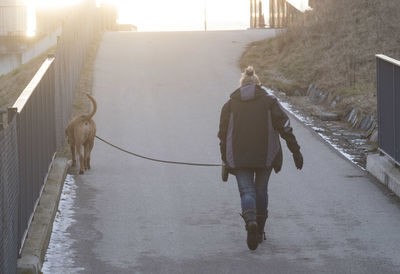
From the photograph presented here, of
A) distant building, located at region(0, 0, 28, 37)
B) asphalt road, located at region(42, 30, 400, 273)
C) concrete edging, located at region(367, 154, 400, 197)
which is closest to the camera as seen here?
asphalt road, located at region(42, 30, 400, 273)

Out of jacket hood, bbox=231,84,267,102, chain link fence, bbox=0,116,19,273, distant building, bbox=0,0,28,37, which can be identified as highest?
distant building, bbox=0,0,28,37

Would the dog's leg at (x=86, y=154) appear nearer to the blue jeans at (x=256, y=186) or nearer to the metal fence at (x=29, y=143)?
the metal fence at (x=29, y=143)

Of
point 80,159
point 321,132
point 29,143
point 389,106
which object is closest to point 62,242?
point 29,143

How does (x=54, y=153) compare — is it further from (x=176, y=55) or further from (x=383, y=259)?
(x=176, y=55)

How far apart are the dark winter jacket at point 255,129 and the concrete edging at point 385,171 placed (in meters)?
2.71

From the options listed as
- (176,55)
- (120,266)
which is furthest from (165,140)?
(176,55)

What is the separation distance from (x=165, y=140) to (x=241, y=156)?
6751mm

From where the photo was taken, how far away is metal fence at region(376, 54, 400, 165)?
10672 millimetres

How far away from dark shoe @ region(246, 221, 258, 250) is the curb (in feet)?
6.04

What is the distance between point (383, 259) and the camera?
7.83 m

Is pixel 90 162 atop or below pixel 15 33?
below

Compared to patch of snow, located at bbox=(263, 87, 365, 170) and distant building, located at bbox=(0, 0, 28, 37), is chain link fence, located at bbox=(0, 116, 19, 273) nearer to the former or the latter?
patch of snow, located at bbox=(263, 87, 365, 170)

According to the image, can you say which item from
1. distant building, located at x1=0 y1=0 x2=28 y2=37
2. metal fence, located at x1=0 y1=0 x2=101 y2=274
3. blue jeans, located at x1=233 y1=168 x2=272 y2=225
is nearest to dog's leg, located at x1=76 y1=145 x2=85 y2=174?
metal fence, located at x1=0 y1=0 x2=101 y2=274

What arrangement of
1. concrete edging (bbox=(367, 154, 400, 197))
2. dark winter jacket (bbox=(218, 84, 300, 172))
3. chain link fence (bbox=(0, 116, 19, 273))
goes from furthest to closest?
concrete edging (bbox=(367, 154, 400, 197))
dark winter jacket (bbox=(218, 84, 300, 172))
chain link fence (bbox=(0, 116, 19, 273))
